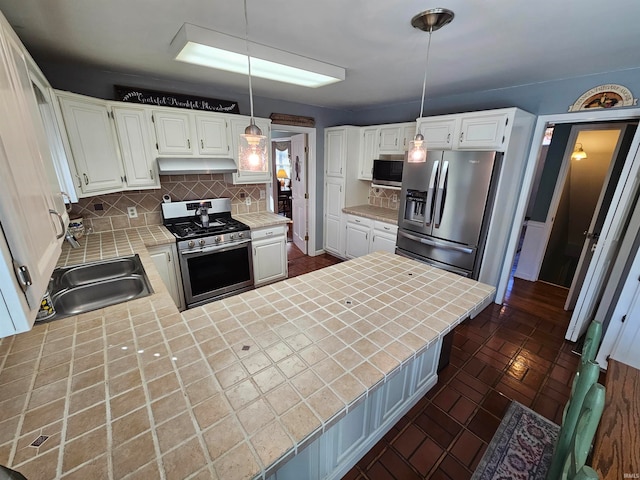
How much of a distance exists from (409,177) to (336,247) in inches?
72.3

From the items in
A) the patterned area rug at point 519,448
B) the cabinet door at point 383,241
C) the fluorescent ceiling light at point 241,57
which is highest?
the fluorescent ceiling light at point 241,57

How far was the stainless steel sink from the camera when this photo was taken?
1622mm

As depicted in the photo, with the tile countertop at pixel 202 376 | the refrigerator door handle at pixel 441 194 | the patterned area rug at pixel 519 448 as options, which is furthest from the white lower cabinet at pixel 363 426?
the refrigerator door handle at pixel 441 194

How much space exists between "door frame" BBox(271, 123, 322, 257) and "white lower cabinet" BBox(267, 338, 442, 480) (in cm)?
295

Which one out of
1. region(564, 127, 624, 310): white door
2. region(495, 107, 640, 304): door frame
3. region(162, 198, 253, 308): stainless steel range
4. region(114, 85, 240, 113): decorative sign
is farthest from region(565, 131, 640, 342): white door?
region(114, 85, 240, 113): decorative sign

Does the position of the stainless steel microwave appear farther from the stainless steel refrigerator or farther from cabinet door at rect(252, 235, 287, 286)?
cabinet door at rect(252, 235, 287, 286)

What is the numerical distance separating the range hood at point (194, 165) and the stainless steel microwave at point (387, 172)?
1.97 m

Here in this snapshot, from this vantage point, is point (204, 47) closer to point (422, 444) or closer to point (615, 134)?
point (422, 444)

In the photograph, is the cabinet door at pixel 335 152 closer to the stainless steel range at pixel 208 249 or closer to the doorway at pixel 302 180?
the doorway at pixel 302 180

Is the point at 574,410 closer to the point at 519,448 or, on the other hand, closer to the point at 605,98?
the point at 519,448

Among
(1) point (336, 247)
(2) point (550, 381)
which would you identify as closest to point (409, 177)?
(1) point (336, 247)

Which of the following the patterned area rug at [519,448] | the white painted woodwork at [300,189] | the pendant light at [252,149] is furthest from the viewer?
the white painted woodwork at [300,189]

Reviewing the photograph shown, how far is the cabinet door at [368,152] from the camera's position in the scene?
12.6ft

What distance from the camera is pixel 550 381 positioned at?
6.91 ft
